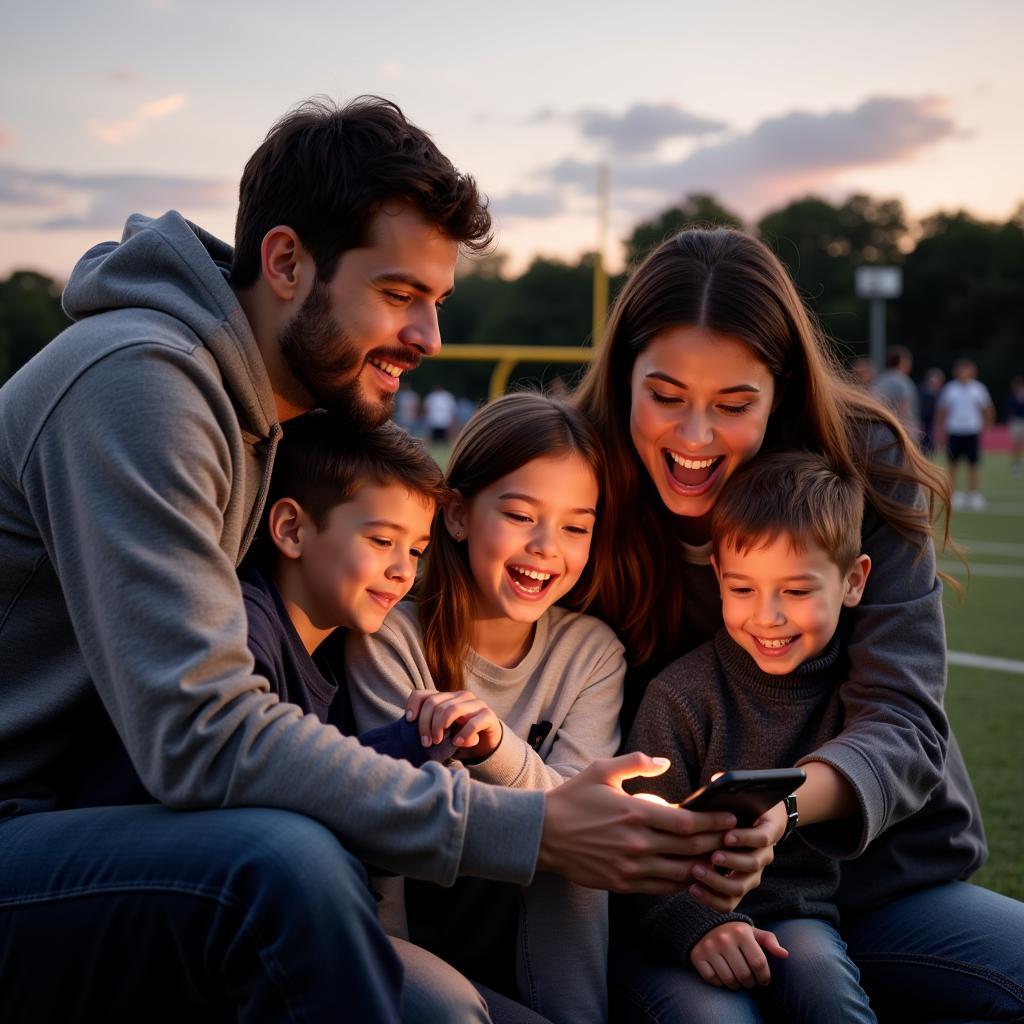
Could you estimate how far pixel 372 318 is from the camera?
96.1 inches

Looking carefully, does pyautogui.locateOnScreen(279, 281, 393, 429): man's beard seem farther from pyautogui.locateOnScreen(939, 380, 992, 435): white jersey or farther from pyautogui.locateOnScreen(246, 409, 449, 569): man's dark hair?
pyautogui.locateOnScreen(939, 380, 992, 435): white jersey

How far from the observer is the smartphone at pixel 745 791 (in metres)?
2.01

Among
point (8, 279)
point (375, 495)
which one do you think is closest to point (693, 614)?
point (375, 495)

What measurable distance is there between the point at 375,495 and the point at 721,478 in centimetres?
80

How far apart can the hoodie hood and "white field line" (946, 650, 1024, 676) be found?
5.36m

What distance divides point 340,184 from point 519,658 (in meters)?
1.12

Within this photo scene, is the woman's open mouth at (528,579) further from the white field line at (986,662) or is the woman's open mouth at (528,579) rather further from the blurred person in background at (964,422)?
the blurred person in background at (964,422)

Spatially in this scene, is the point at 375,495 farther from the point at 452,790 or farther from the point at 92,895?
the point at 92,895

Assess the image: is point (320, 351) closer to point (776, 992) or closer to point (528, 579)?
point (528, 579)

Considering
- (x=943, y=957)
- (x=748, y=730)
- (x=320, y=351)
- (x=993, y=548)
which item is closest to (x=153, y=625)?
(x=320, y=351)

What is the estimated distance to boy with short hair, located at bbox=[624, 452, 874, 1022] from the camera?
2.46m

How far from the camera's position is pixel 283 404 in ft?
8.28

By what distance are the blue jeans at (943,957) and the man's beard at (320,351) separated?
1574 millimetres

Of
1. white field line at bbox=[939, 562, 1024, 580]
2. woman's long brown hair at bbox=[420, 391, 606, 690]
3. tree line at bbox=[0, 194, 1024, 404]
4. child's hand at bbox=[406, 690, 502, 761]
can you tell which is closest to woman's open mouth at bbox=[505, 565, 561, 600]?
woman's long brown hair at bbox=[420, 391, 606, 690]
